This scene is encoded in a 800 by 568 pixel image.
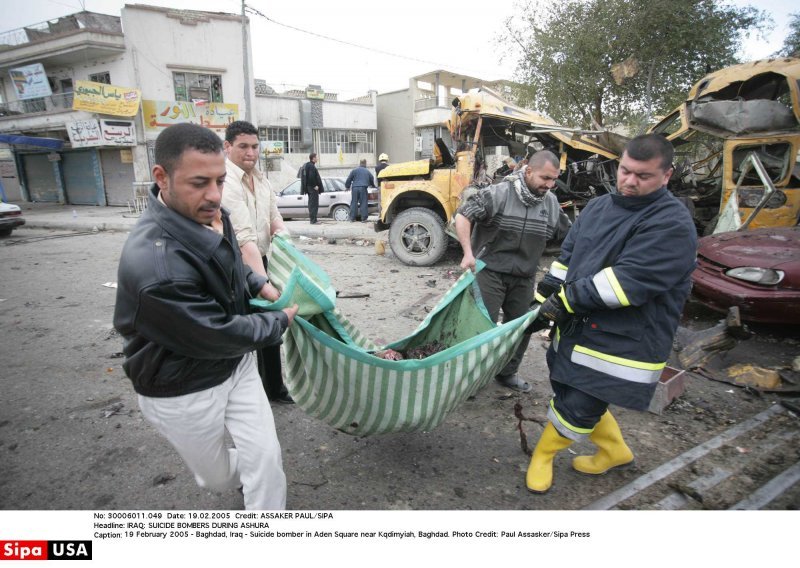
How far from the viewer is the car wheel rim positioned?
22.3ft

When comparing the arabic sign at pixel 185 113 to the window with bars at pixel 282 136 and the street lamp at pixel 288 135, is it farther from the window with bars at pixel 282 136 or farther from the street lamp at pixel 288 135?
the street lamp at pixel 288 135

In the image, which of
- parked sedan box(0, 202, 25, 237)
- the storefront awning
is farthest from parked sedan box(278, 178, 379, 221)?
the storefront awning

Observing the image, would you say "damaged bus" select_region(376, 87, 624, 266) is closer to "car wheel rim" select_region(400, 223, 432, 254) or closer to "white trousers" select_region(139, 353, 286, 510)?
"car wheel rim" select_region(400, 223, 432, 254)

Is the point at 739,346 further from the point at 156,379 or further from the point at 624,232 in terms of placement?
the point at 156,379

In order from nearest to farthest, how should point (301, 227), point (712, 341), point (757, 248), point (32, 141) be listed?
point (712, 341) → point (757, 248) → point (301, 227) → point (32, 141)

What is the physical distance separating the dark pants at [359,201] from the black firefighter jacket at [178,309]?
10156mm

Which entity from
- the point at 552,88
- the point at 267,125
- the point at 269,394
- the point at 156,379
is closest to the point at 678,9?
the point at 552,88

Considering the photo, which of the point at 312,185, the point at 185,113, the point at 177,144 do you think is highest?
the point at 185,113

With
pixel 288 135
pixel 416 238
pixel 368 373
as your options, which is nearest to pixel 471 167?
pixel 416 238

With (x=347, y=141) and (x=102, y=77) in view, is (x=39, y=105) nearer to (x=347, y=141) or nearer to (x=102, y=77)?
(x=102, y=77)

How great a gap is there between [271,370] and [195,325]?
1.72m

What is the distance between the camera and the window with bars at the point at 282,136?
24.1 m

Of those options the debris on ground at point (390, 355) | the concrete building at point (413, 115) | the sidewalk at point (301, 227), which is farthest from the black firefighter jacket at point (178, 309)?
the concrete building at point (413, 115)

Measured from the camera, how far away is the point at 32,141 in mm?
19000
